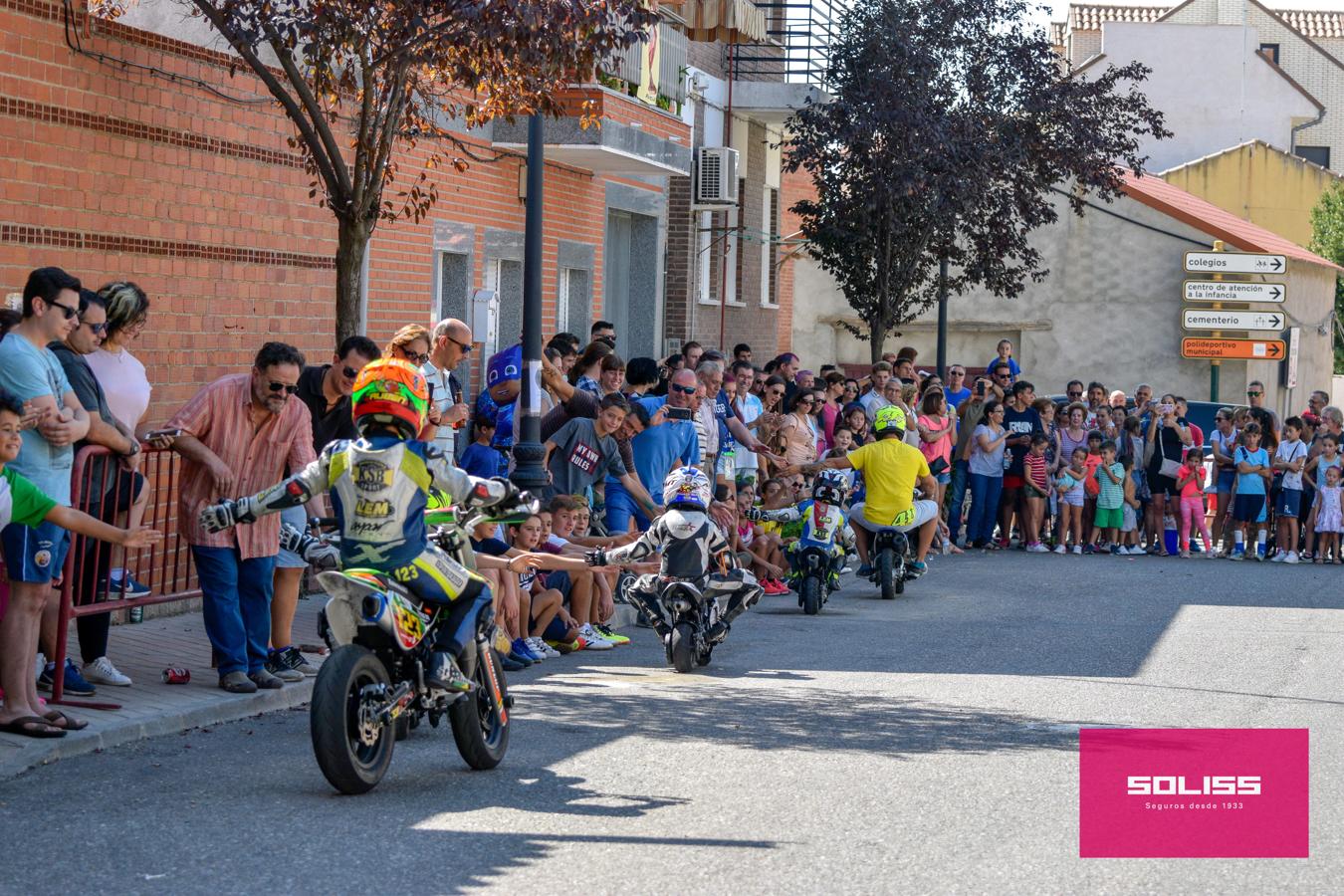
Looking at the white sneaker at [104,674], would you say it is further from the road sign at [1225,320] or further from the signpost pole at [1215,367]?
the signpost pole at [1215,367]

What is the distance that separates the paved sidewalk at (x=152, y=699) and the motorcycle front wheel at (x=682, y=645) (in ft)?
7.08

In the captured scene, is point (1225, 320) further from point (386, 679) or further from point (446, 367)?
point (386, 679)

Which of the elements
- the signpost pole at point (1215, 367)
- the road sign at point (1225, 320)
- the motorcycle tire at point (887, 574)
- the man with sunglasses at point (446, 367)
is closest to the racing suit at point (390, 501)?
the man with sunglasses at point (446, 367)

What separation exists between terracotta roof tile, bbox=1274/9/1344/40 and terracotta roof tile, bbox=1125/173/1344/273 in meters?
26.1

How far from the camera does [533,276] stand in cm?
1434

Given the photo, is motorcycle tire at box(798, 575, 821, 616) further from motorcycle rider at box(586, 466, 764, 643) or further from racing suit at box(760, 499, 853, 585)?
motorcycle rider at box(586, 466, 764, 643)

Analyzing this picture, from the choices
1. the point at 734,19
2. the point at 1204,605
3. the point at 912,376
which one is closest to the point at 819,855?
the point at 1204,605

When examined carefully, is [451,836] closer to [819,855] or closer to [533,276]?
[819,855]

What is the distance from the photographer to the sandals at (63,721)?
841 centimetres

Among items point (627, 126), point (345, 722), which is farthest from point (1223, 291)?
point (345, 722)

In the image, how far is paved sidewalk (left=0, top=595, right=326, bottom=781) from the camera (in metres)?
8.25

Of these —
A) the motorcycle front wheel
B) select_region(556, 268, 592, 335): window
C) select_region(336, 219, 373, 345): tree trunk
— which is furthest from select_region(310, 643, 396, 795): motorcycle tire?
select_region(556, 268, 592, 335): window

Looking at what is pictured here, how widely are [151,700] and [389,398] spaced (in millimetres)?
2569

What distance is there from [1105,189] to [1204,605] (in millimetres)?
12596
